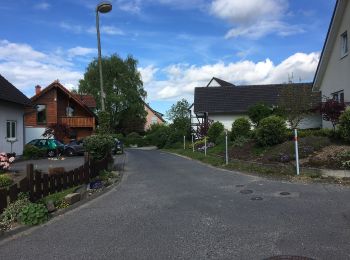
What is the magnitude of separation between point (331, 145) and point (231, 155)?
5.76m

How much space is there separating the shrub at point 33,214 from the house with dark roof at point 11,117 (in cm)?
1844

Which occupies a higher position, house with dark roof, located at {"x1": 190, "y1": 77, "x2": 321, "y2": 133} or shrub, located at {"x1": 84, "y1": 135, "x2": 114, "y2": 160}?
house with dark roof, located at {"x1": 190, "y1": 77, "x2": 321, "y2": 133}

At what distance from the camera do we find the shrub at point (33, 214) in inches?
322

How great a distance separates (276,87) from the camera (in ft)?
140

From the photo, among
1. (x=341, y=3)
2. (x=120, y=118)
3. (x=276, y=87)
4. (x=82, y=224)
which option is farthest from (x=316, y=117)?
(x=120, y=118)

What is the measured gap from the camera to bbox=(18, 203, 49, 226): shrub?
322 inches

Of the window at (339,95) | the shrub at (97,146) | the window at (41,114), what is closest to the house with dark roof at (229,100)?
the window at (339,95)

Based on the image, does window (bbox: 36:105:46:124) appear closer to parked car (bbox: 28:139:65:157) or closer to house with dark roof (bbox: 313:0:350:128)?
parked car (bbox: 28:139:65:157)

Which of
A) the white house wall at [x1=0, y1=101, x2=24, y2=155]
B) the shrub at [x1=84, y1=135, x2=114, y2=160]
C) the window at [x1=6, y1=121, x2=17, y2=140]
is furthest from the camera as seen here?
the window at [x1=6, y1=121, x2=17, y2=140]

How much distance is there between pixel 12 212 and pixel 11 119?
21525 millimetres

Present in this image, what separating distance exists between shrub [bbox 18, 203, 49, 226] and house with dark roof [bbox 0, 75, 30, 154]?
726 inches

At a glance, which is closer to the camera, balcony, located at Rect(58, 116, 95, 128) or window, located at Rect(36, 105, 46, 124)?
window, located at Rect(36, 105, 46, 124)

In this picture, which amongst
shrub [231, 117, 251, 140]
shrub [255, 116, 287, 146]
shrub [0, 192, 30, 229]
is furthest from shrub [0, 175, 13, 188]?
shrub [231, 117, 251, 140]

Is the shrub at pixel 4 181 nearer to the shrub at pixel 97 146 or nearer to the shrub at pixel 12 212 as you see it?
the shrub at pixel 12 212
